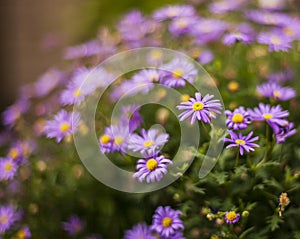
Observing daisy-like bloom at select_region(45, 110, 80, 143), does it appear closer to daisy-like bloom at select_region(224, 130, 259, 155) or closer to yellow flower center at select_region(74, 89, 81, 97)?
yellow flower center at select_region(74, 89, 81, 97)

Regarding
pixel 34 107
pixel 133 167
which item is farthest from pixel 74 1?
pixel 133 167

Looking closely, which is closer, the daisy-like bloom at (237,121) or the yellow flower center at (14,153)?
the daisy-like bloom at (237,121)

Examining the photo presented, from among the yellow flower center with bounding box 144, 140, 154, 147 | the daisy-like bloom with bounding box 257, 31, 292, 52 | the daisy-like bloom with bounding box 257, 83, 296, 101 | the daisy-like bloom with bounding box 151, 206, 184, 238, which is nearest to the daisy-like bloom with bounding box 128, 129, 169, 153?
the yellow flower center with bounding box 144, 140, 154, 147

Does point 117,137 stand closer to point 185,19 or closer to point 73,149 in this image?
point 73,149

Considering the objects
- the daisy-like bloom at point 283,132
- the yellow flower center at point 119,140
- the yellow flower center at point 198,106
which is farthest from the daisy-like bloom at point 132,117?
the daisy-like bloom at point 283,132

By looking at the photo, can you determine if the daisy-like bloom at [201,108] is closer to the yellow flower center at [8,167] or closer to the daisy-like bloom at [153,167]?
the daisy-like bloom at [153,167]
